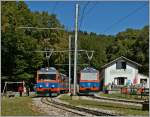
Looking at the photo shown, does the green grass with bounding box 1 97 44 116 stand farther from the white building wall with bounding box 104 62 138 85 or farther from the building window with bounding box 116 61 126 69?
the building window with bounding box 116 61 126 69

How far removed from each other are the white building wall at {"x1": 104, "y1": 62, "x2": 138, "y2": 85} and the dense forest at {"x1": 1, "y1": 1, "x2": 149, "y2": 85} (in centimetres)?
385

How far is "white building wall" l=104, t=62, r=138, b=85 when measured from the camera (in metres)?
80.9

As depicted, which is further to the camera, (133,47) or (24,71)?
(133,47)

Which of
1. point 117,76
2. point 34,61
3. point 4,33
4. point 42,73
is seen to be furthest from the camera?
point 117,76

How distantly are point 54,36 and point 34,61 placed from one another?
1227 cm

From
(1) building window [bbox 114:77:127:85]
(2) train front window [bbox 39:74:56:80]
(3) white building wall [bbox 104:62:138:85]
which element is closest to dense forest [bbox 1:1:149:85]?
(3) white building wall [bbox 104:62:138:85]

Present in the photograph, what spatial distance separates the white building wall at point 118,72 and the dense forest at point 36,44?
152 inches

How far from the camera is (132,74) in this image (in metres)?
81.0

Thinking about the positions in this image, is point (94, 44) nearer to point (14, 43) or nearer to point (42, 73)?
point (14, 43)

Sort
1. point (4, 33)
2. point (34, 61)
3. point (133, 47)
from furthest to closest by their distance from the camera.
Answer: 1. point (133, 47)
2. point (34, 61)
3. point (4, 33)

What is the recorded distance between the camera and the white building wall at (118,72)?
3187 inches

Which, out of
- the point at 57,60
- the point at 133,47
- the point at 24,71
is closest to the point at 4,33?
the point at 24,71

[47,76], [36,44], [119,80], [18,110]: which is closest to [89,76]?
[47,76]

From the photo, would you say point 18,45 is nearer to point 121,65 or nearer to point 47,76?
point 47,76
